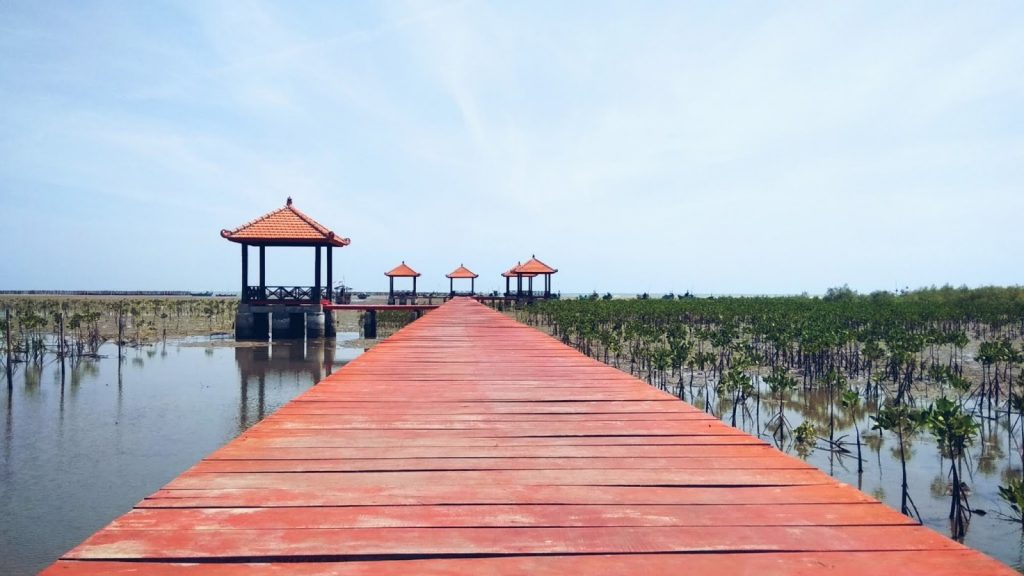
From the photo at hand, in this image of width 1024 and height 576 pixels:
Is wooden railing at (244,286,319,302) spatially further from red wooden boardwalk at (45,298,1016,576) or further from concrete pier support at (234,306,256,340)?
red wooden boardwalk at (45,298,1016,576)

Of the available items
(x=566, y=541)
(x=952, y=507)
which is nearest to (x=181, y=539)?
(x=566, y=541)

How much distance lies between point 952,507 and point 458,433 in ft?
19.1

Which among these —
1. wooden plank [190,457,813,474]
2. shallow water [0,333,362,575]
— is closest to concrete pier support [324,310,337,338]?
shallow water [0,333,362,575]

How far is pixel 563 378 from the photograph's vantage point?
5.09m

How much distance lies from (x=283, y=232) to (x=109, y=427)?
42.9ft

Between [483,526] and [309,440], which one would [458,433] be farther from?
[483,526]

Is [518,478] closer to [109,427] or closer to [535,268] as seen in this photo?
[109,427]

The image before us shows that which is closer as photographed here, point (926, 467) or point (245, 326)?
point (926, 467)

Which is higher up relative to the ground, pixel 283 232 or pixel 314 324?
pixel 283 232

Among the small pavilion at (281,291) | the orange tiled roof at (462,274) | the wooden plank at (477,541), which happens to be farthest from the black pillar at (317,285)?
the wooden plank at (477,541)

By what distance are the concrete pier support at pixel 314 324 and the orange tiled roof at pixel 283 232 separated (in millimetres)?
2719

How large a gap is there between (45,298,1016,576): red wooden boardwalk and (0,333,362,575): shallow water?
4.52m

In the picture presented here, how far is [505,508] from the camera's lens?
1998mm

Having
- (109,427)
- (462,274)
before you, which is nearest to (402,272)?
(462,274)
